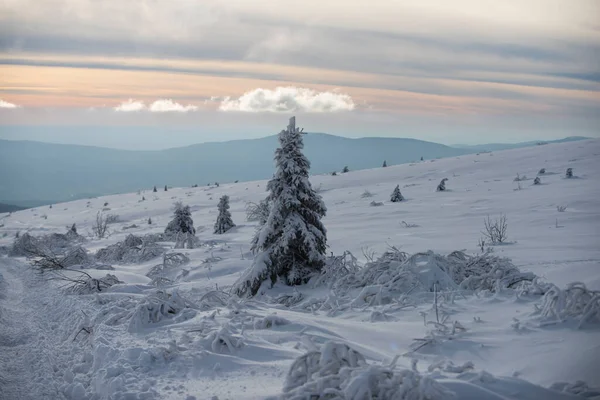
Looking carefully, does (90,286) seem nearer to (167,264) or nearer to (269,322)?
(167,264)

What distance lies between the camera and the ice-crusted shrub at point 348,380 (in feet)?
10.8

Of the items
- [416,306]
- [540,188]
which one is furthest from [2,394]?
[540,188]

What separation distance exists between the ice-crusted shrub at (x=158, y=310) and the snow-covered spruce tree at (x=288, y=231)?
1.89m

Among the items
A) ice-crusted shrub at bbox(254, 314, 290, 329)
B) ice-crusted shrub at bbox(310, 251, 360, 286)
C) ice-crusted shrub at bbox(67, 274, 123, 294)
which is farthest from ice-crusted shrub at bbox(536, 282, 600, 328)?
ice-crusted shrub at bbox(67, 274, 123, 294)

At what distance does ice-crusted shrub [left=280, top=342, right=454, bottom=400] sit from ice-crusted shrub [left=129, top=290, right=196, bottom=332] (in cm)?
335

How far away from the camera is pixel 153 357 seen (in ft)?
17.0

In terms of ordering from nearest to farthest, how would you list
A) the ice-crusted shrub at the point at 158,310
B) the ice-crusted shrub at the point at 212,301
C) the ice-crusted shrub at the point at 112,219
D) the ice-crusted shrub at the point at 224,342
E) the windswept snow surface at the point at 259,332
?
the windswept snow surface at the point at 259,332 < the ice-crusted shrub at the point at 224,342 < the ice-crusted shrub at the point at 158,310 < the ice-crusted shrub at the point at 212,301 < the ice-crusted shrub at the point at 112,219

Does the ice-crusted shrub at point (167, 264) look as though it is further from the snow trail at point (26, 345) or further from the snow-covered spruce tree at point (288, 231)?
the snow-covered spruce tree at point (288, 231)

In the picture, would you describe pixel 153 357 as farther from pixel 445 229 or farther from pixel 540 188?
pixel 540 188

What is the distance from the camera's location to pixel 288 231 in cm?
888

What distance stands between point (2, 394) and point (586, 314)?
629 cm

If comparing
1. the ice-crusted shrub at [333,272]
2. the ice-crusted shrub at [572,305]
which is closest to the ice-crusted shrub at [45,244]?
the ice-crusted shrub at [333,272]

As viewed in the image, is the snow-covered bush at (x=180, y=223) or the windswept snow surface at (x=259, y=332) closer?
the windswept snow surface at (x=259, y=332)

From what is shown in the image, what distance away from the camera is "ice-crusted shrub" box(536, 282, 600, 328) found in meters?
4.56
